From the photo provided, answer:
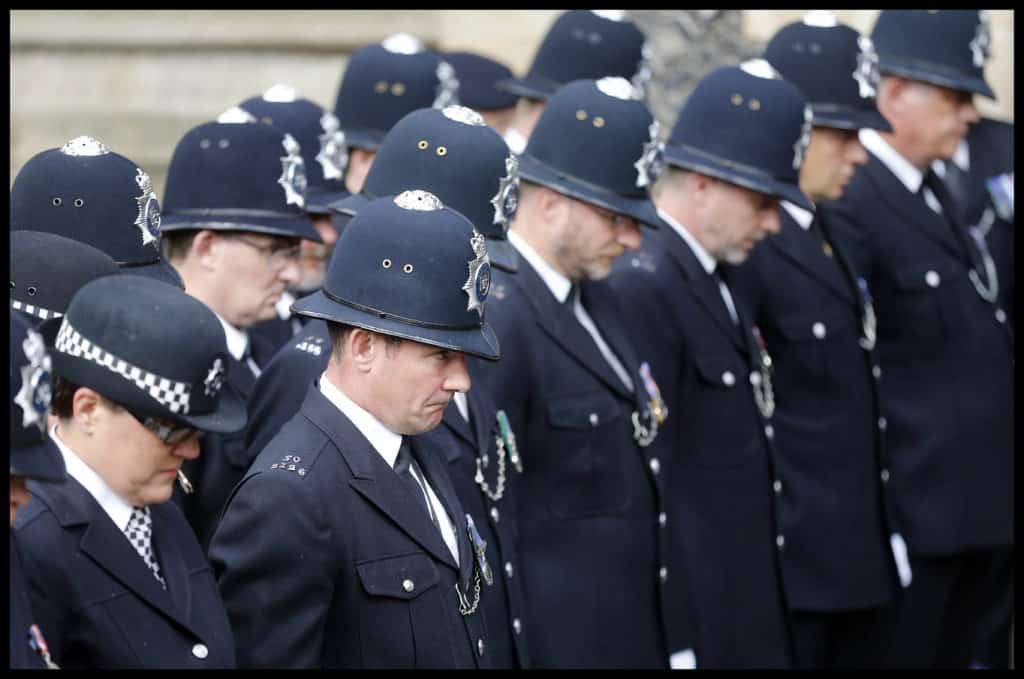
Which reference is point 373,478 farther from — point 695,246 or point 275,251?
point 695,246

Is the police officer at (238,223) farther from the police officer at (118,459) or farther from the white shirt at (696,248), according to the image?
the police officer at (118,459)

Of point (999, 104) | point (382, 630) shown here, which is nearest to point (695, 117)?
point (382, 630)

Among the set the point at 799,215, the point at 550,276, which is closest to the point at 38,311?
the point at 550,276

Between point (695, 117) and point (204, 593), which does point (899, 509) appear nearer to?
point (695, 117)

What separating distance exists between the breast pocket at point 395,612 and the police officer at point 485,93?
13.0 ft

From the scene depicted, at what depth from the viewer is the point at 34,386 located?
10.5 feet

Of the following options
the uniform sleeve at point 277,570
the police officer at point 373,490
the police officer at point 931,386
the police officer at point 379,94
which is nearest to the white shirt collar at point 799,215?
the police officer at point 931,386

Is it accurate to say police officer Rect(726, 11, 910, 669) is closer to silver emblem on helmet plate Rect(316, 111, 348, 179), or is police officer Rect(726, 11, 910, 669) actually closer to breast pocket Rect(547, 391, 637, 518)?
breast pocket Rect(547, 391, 637, 518)

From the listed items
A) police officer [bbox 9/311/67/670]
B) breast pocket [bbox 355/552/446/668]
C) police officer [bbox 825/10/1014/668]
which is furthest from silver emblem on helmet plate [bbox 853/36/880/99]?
police officer [bbox 9/311/67/670]

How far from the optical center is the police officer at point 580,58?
698 centimetres

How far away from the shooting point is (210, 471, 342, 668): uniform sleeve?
12.5 feet

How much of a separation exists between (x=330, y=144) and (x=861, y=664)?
2.62m

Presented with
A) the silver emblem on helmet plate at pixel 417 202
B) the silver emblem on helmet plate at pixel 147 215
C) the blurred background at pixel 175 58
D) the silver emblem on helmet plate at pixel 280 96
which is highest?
the silver emblem on helmet plate at pixel 417 202

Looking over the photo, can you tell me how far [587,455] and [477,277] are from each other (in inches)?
47.0
